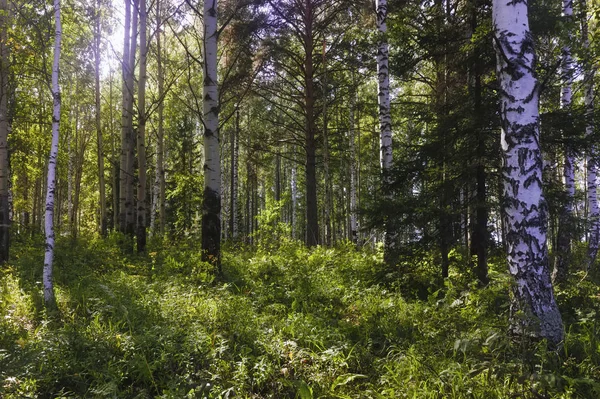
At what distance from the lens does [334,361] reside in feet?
12.2

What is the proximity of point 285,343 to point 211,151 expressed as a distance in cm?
437

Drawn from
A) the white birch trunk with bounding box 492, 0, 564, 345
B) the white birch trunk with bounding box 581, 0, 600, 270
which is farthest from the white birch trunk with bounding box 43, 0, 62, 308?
the white birch trunk with bounding box 581, 0, 600, 270

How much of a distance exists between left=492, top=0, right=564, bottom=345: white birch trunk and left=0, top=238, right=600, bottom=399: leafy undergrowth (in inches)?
9.2

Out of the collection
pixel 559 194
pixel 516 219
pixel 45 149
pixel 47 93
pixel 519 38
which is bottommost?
pixel 516 219

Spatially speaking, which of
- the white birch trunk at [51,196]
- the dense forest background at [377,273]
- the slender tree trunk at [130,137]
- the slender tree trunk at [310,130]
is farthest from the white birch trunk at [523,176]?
the slender tree trunk at [130,137]

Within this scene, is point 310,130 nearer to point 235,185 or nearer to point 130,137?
point 130,137

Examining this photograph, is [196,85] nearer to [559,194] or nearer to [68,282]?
[68,282]

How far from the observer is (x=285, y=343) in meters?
4.08

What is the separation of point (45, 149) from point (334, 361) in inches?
572

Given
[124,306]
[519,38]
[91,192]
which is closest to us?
[519,38]

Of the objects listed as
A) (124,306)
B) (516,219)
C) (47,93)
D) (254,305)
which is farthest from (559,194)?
(47,93)

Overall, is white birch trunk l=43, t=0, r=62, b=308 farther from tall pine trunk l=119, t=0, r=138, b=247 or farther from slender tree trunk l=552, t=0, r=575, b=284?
slender tree trunk l=552, t=0, r=575, b=284

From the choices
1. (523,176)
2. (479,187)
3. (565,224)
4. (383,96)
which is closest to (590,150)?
(565,224)

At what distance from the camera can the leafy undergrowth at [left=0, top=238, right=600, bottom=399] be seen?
10.7 feet
